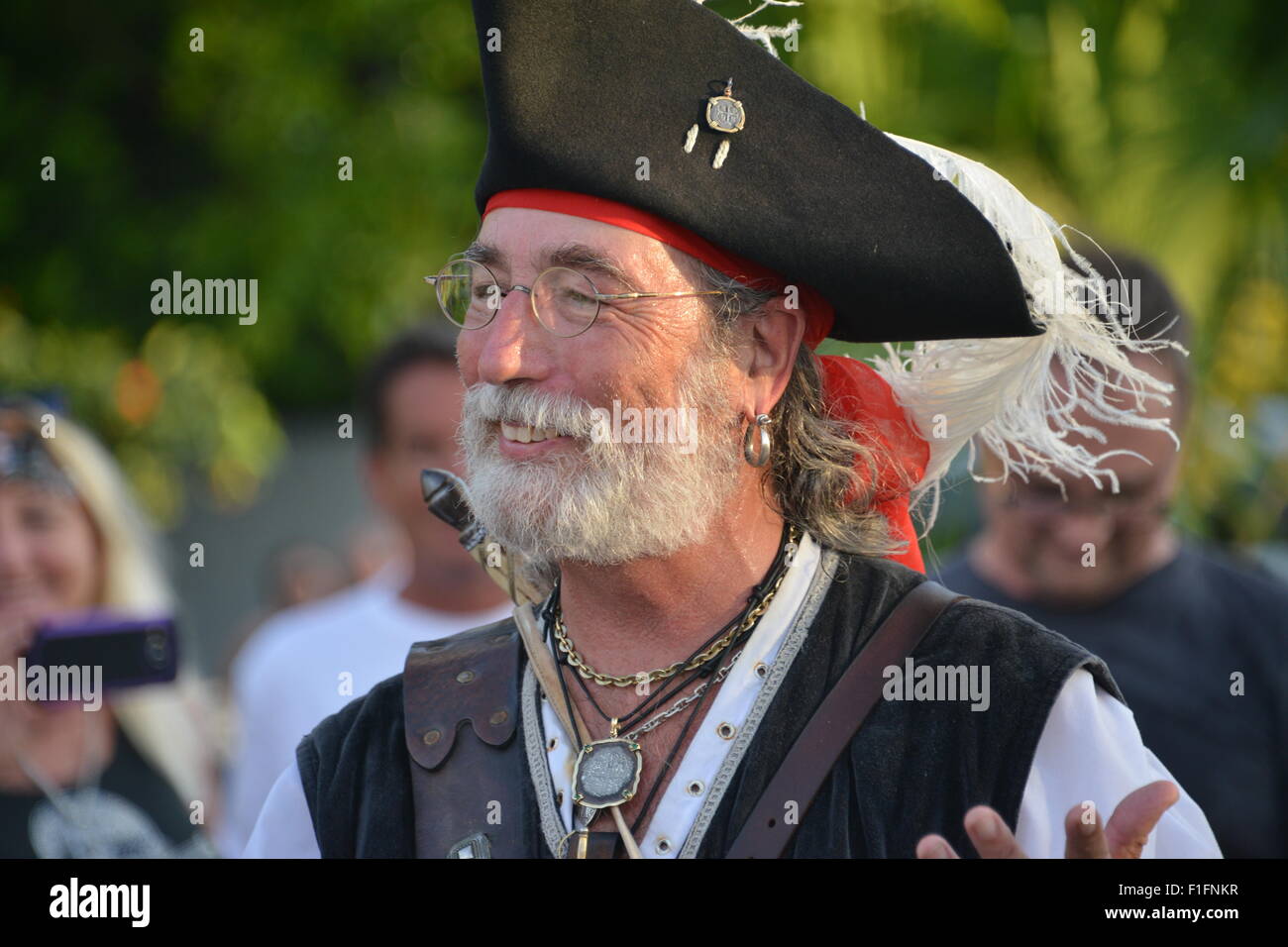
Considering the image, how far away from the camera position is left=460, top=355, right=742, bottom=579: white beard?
256 cm

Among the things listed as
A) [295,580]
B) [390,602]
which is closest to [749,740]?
[390,602]

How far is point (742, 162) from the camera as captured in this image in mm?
2572

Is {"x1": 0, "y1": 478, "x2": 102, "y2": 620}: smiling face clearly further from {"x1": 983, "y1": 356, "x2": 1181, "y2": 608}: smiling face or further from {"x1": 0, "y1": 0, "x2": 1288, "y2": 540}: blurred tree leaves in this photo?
{"x1": 0, "y1": 0, "x2": 1288, "y2": 540}: blurred tree leaves

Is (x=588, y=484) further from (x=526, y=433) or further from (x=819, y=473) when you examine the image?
(x=819, y=473)

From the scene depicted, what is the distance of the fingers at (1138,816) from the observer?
2.12m

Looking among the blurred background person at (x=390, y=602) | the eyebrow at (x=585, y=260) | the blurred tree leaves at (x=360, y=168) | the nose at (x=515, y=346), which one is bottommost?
the blurred background person at (x=390, y=602)

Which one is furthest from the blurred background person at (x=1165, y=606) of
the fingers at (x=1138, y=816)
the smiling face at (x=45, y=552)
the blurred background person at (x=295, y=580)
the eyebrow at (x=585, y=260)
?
the blurred background person at (x=295, y=580)

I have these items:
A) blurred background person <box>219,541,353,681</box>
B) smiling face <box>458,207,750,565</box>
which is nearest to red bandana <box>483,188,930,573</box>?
smiling face <box>458,207,750,565</box>

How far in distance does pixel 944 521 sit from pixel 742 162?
415 cm

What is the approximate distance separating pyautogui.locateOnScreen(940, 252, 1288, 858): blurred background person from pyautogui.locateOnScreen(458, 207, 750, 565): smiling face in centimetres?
182

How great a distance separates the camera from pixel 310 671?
4.74 m

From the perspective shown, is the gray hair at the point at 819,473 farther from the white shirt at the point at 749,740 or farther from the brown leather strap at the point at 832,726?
the brown leather strap at the point at 832,726

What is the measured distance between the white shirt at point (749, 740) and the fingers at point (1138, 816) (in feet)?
0.66
